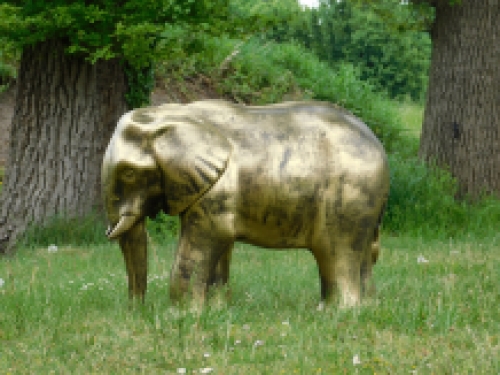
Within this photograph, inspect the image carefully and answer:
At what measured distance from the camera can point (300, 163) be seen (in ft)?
13.6

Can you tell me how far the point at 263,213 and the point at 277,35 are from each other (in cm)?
1674

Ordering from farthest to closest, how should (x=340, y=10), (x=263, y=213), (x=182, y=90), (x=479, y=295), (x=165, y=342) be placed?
(x=340, y=10)
(x=182, y=90)
(x=479, y=295)
(x=263, y=213)
(x=165, y=342)

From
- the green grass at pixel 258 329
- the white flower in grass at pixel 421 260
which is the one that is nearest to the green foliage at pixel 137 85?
the green grass at pixel 258 329

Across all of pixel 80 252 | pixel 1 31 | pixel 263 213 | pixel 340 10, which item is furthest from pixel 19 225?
pixel 340 10

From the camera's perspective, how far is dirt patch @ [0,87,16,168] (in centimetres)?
1251

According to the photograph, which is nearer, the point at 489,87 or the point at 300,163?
the point at 300,163

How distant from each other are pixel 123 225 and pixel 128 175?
0.91ft

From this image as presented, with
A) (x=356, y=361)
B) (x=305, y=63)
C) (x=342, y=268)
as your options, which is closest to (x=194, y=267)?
(x=342, y=268)

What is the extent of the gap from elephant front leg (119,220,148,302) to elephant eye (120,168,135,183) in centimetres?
33

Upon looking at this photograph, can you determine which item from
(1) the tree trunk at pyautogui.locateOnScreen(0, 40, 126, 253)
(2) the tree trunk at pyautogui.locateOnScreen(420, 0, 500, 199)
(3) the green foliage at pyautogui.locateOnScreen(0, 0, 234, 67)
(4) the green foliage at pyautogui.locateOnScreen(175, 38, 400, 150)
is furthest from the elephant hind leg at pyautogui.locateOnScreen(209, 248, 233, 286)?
(4) the green foliage at pyautogui.locateOnScreen(175, 38, 400, 150)

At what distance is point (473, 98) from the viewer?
9.78 meters

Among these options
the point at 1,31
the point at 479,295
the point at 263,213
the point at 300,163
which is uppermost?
the point at 1,31

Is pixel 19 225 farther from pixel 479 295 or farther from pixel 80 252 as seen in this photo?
pixel 479 295

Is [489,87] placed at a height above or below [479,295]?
above
